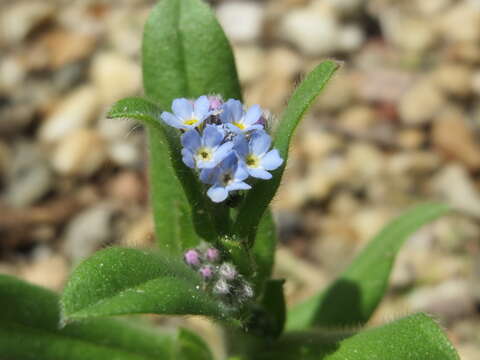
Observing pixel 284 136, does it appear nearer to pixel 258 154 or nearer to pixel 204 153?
pixel 258 154

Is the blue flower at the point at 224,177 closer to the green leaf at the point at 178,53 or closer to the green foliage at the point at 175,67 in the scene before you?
the green foliage at the point at 175,67

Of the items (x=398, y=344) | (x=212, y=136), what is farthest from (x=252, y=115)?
(x=398, y=344)

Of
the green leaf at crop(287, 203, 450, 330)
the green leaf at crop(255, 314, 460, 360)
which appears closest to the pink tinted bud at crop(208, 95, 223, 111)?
the green leaf at crop(255, 314, 460, 360)

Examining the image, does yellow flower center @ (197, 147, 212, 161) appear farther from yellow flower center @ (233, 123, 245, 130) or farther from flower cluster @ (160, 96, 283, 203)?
yellow flower center @ (233, 123, 245, 130)

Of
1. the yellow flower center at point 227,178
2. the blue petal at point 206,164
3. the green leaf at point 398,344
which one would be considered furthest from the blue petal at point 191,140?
the green leaf at point 398,344

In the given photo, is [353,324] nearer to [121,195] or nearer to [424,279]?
[424,279]

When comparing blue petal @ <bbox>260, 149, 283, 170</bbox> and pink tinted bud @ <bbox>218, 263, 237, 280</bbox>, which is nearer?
blue petal @ <bbox>260, 149, 283, 170</bbox>
